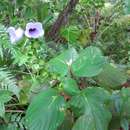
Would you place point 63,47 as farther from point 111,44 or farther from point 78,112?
point 78,112

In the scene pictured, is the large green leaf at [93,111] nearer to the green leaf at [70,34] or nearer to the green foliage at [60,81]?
the green foliage at [60,81]

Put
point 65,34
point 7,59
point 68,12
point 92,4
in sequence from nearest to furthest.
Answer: point 7,59, point 65,34, point 68,12, point 92,4

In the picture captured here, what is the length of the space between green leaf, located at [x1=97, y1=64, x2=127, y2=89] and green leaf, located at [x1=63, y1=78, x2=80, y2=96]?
0.21m

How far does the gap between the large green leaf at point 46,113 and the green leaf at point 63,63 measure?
0.12 m

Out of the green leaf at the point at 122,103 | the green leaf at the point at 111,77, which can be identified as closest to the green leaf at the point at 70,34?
Result: the green leaf at the point at 111,77

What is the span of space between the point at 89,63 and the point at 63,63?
0.12m

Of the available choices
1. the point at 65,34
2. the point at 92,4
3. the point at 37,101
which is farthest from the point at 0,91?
the point at 92,4

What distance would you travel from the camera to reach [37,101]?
4.91 feet

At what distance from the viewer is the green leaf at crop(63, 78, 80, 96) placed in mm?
1511

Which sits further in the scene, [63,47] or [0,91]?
[63,47]

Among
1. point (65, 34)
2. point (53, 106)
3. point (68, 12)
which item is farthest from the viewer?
point (68, 12)

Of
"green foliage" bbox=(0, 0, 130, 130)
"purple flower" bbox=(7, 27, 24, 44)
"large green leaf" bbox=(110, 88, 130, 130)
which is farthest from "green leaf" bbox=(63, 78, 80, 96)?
"purple flower" bbox=(7, 27, 24, 44)

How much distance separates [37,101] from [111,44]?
1.10 m

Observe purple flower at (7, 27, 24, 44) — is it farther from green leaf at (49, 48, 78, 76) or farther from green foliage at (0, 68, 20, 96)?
green leaf at (49, 48, 78, 76)
